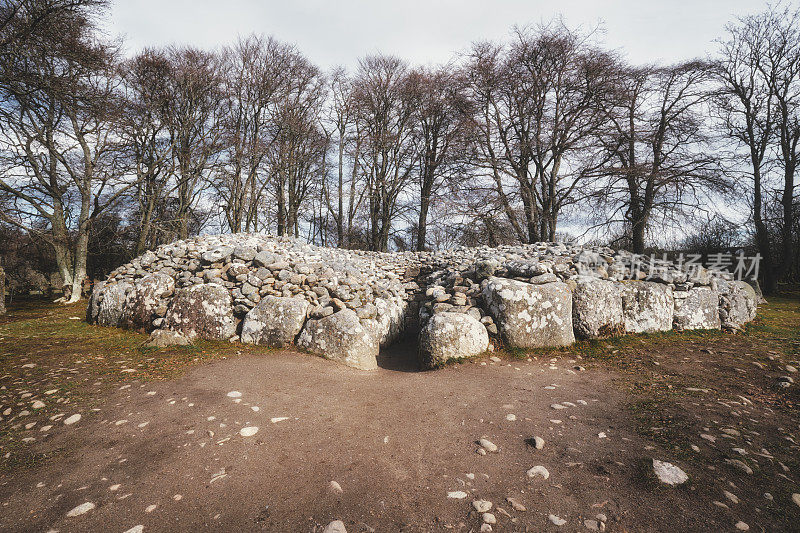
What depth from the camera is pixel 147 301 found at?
249 inches

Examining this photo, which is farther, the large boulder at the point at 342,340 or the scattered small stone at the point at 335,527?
the large boulder at the point at 342,340

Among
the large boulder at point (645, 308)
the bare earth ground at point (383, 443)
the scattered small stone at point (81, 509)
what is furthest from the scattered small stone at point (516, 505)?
the large boulder at point (645, 308)

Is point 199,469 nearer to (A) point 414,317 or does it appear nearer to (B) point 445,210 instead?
(A) point 414,317

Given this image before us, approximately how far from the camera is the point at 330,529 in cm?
187

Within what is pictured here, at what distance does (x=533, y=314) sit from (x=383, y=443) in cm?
397

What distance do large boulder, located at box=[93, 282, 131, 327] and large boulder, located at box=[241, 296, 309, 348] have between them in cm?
312

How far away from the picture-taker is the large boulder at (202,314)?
18.9ft

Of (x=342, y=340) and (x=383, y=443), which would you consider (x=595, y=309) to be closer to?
(x=342, y=340)

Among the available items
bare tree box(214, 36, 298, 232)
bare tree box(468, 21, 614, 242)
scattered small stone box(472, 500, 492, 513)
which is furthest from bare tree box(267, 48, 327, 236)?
scattered small stone box(472, 500, 492, 513)

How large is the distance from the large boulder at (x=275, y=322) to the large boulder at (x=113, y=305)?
3118 mm

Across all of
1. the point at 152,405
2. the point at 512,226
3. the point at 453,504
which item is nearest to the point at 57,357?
the point at 152,405

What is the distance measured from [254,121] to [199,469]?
62.9 feet

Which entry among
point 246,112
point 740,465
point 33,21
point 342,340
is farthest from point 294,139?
point 740,465

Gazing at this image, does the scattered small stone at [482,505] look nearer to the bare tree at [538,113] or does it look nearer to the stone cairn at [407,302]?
the stone cairn at [407,302]
